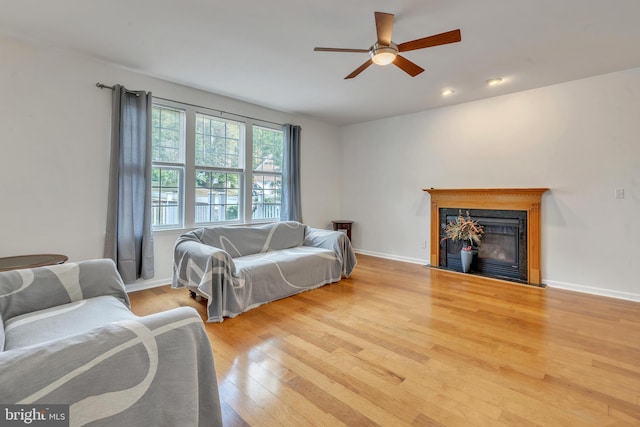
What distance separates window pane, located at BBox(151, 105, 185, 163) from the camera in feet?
12.4

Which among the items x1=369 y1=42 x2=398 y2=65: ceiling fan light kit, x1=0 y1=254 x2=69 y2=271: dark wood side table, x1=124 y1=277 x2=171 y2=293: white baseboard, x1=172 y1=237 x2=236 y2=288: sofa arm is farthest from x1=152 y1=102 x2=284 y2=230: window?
x1=369 y1=42 x2=398 y2=65: ceiling fan light kit

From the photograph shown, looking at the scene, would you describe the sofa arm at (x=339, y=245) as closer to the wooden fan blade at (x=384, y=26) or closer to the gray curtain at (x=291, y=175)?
the gray curtain at (x=291, y=175)

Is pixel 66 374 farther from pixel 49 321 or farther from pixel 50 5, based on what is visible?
pixel 50 5

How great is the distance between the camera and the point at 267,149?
5.03 meters

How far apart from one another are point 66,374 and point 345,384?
57.1 inches

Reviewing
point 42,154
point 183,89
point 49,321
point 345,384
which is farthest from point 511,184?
point 42,154

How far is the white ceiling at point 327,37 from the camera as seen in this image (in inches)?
90.8

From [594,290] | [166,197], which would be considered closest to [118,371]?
[166,197]

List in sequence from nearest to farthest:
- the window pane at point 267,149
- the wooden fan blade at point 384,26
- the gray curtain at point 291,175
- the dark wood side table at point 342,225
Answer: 1. the wooden fan blade at point 384,26
2. the window pane at point 267,149
3. the gray curtain at point 291,175
4. the dark wood side table at point 342,225

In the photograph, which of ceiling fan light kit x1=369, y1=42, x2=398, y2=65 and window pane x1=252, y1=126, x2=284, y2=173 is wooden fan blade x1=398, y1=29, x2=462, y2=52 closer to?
ceiling fan light kit x1=369, y1=42, x2=398, y2=65

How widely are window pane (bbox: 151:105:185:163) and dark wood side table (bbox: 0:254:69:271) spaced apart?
1.53 m

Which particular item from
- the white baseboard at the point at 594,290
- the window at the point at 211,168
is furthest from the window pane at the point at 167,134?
the white baseboard at the point at 594,290

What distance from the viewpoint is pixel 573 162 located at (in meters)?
3.72

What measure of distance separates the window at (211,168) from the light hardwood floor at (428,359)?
1.24m
